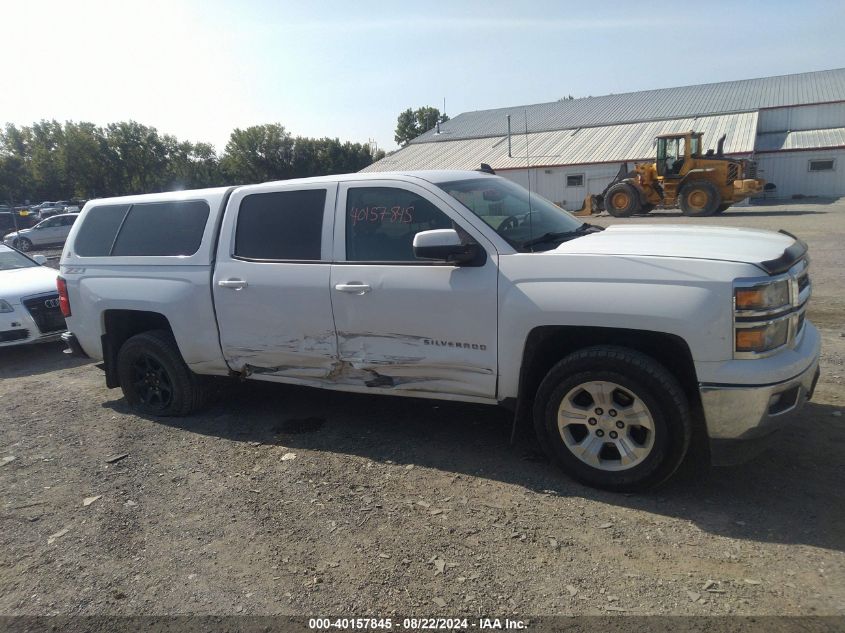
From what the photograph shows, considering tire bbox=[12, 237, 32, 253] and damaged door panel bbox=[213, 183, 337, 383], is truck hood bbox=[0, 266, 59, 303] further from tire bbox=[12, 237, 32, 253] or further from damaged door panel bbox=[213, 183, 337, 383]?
tire bbox=[12, 237, 32, 253]

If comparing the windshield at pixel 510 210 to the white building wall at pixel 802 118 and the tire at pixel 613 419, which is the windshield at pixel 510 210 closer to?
the tire at pixel 613 419

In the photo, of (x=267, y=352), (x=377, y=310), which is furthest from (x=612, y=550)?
(x=267, y=352)

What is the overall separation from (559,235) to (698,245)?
931 millimetres

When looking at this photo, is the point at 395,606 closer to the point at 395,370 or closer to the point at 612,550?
the point at 612,550

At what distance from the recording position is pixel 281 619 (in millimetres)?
2672

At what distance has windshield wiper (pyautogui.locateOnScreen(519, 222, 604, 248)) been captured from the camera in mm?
3824

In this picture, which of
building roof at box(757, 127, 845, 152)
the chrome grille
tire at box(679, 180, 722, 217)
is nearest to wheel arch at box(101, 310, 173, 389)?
the chrome grille

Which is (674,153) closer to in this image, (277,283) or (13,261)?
(13,261)

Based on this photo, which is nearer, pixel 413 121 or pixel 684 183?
pixel 684 183

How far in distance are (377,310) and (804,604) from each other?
2693 millimetres

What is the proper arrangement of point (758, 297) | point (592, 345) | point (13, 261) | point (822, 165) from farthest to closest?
point (822, 165)
point (13, 261)
point (592, 345)
point (758, 297)

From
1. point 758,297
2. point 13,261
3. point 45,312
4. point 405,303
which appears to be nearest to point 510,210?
point 405,303

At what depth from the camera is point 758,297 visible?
3.01 meters

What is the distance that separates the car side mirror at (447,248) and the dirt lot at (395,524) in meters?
1.36
